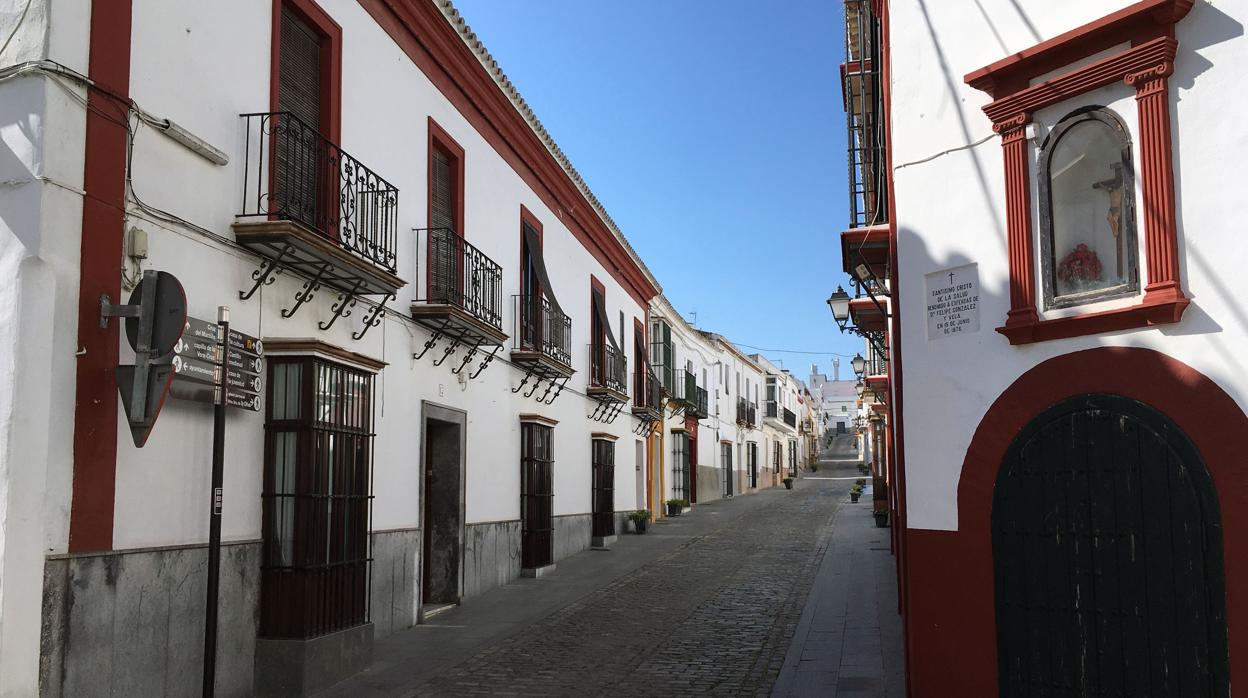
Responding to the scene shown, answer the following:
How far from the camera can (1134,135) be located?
18.0 feet

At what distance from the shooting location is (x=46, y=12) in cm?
559

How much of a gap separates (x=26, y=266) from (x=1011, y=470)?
18.0ft

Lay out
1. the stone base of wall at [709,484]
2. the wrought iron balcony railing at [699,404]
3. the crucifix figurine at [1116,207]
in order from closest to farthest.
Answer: the crucifix figurine at [1116,207], the wrought iron balcony railing at [699,404], the stone base of wall at [709,484]

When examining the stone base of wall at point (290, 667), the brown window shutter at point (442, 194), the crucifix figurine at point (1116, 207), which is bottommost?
the stone base of wall at point (290, 667)

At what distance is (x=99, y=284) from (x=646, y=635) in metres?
6.03

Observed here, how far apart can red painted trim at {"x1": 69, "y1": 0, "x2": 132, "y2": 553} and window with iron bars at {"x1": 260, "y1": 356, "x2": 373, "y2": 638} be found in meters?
1.74

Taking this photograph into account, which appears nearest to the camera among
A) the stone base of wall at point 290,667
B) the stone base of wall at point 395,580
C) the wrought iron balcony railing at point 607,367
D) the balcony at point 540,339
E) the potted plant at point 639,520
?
the stone base of wall at point 290,667

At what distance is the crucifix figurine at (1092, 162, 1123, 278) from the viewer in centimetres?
555

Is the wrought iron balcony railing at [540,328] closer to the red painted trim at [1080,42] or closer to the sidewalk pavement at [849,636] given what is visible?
the sidewalk pavement at [849,636]

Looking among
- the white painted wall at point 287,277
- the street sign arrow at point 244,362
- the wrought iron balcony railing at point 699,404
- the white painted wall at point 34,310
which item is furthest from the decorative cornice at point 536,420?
the wrought iron balcony railing at point 699,404

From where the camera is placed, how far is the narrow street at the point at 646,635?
7883mm

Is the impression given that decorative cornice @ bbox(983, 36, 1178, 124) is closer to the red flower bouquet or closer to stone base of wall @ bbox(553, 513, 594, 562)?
the red flower bouquet

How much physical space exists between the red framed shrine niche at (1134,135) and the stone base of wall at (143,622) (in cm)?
524

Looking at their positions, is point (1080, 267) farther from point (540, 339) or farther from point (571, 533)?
point (571, 533)
